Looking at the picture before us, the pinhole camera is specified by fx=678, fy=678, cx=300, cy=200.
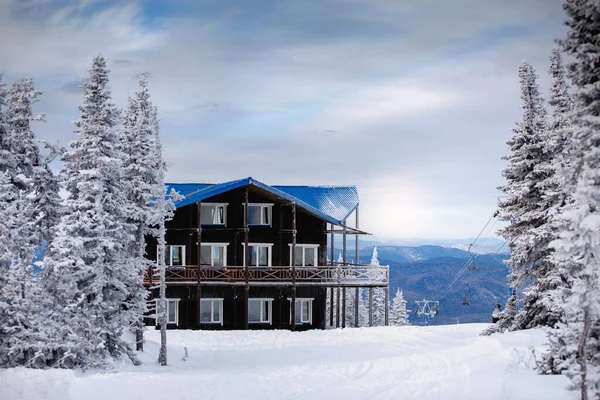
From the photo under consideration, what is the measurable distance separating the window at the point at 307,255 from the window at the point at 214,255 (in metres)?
4.92

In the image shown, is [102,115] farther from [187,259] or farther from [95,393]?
[187,259]

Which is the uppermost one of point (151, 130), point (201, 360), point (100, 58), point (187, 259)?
point (100, 58)

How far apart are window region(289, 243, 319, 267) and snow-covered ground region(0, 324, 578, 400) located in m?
11.3

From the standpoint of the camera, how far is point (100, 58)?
27844 mm

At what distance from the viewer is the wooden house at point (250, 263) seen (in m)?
41.3

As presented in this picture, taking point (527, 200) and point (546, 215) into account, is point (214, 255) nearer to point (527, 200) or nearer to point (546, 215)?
point (527, 200)

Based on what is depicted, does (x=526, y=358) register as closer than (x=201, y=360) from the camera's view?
Yes

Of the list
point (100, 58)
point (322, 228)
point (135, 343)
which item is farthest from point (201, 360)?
point (322, 228)

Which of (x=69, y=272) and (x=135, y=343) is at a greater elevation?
(x=69, y=272)

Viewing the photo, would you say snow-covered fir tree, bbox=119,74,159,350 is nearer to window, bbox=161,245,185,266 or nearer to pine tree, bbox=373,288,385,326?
window, bbox=161,245,185,266

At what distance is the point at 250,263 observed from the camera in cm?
4441

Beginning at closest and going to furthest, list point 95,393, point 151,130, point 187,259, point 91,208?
point 95,393, point 91,208, point 151,130, point 187,259

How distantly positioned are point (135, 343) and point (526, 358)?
1764cm

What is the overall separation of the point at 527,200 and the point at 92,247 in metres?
18.7
